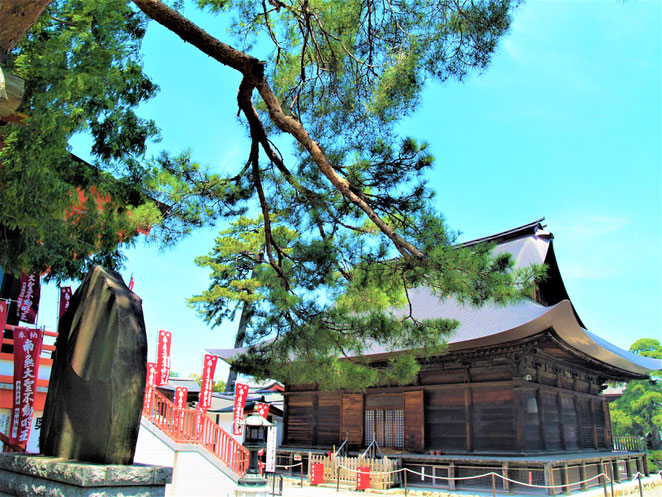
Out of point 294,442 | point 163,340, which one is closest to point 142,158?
point 163,340

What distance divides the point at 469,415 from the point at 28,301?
1053cm

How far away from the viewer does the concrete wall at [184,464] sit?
1000 cm

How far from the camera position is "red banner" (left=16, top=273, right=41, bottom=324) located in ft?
30.4

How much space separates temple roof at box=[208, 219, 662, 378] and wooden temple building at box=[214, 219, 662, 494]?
4 centimetres

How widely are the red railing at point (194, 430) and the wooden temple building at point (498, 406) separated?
3.98 metres

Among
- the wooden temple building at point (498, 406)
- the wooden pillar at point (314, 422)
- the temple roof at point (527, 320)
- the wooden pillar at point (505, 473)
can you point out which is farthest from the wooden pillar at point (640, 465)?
the wooden pillar at point (314, 422)

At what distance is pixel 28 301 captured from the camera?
30.8ft

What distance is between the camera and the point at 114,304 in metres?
2.81

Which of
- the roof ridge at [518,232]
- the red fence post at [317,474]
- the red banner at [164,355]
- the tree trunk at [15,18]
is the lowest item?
the red fence post at [317,474]

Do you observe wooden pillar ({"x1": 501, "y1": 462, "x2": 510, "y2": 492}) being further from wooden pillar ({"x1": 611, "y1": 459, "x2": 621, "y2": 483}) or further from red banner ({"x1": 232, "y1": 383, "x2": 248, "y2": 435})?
red banner ({"x1": 232, "y1": 383, "x2": 248, "y2": 435})

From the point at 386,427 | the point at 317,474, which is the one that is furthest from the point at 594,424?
the point at 317,474

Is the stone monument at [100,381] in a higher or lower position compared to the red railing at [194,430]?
higher

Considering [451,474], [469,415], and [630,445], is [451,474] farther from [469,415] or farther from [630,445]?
[630,445]

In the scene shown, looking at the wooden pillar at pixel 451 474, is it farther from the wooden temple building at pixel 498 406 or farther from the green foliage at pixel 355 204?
the green foliage at pixel 355 204
